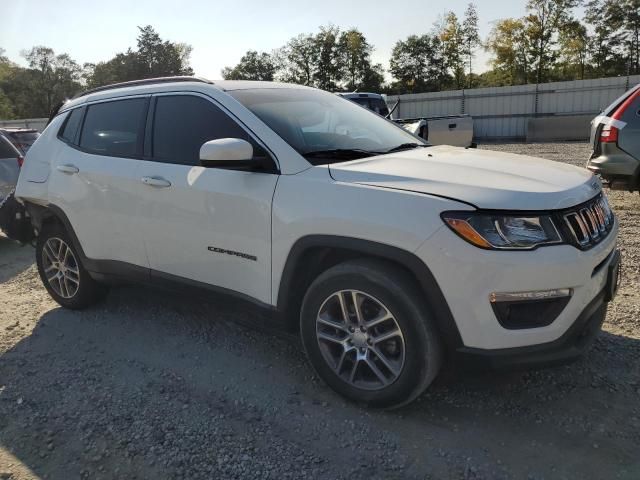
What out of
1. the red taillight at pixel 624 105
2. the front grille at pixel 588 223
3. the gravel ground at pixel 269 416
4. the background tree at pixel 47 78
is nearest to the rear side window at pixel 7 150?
the gravel ground at pixel 269 416

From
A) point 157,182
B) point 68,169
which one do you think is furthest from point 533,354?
point 68,169

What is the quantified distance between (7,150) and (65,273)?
12.8ft

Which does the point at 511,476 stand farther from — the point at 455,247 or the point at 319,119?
the point at 319,119

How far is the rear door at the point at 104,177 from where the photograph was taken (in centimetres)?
380

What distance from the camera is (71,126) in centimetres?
443

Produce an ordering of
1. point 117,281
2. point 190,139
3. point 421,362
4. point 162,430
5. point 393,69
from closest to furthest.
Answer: point 421,362 < point 162,430 < point 190,139 < point 117,281 < point 393,69

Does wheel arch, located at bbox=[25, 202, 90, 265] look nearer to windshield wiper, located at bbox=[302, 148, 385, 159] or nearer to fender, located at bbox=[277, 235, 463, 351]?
windshield wiper, located at bbox=[302, 148, 385, 159]

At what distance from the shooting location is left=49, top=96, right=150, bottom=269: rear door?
380 cm

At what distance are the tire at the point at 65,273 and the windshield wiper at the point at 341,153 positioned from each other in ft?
7.84

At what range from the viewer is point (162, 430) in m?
2.84

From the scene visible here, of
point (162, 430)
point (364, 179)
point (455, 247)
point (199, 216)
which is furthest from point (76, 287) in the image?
point (455, 247)

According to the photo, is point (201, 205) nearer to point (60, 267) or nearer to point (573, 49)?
point (60, 267)

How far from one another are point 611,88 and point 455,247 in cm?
2347

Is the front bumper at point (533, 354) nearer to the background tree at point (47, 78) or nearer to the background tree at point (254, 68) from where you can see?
the background tree at point (254, 68)
